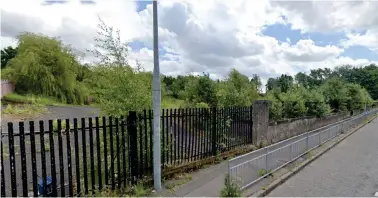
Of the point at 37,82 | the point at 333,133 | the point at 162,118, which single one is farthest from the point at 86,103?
the point at 162,118

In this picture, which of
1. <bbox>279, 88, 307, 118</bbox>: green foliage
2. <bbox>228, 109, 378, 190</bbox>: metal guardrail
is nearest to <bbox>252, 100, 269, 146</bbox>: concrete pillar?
<bbox>228, 109, 378, 190</bbox>: metal guardrail

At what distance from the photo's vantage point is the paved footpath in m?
6.46

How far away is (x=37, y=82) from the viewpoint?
26.0 m

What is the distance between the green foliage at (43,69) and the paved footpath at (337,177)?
935 inches

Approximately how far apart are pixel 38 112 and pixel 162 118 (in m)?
15.9

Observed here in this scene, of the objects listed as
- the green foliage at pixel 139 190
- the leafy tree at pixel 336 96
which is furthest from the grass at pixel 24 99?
the leafy tree at pixel 336 96

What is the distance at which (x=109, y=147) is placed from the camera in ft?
19.5

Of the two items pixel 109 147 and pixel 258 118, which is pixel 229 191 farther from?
pixel 258 118

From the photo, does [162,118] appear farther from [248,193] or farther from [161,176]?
[248,193]

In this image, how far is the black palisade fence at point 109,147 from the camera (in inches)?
174

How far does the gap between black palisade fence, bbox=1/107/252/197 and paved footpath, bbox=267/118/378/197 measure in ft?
7.98

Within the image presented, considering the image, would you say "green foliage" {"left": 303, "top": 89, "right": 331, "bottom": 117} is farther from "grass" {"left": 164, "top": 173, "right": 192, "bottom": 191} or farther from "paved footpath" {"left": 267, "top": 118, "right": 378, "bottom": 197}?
"grass" {"left": 164, "top": 173, "right": 192, "bottom": 191}

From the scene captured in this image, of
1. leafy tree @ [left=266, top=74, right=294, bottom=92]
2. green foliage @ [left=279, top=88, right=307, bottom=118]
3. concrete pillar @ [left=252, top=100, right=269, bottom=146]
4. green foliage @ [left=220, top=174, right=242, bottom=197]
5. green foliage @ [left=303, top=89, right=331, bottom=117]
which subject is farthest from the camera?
leafy tree @ [left=266, top=74, right=294, bottom=92]

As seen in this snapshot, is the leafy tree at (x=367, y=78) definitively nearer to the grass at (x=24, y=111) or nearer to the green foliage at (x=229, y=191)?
the grass at (x=24, y=111)
